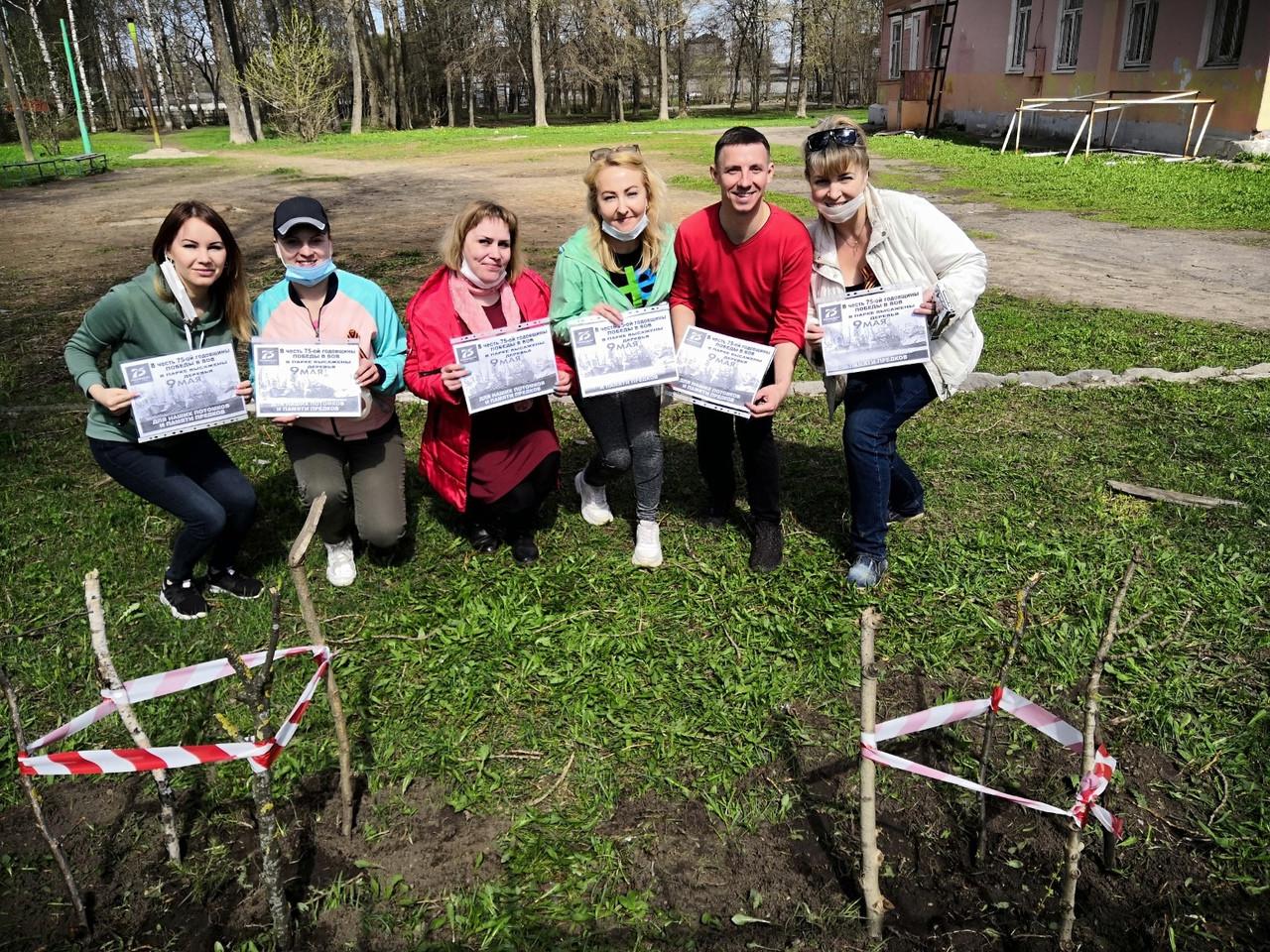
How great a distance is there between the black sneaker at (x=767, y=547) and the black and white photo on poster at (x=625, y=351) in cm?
87

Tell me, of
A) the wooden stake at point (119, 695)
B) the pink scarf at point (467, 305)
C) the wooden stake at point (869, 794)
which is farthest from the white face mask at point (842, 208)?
the wooden stake at point (119, 695)

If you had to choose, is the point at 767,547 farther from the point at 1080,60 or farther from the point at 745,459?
the point at 1080,60

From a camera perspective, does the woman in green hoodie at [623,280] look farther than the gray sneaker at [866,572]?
No

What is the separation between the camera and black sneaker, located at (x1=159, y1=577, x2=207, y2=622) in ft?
12.8

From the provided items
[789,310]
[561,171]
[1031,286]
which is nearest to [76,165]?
[561,171]

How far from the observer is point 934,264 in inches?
146

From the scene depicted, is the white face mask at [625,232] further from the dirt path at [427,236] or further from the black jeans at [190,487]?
the dirt path at [427,236]

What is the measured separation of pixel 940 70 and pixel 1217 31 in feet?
40.4

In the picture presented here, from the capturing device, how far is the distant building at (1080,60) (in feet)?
57.4

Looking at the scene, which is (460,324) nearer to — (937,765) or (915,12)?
(937,765)

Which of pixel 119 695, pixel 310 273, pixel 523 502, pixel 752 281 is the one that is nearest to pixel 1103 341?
pixel 752 281

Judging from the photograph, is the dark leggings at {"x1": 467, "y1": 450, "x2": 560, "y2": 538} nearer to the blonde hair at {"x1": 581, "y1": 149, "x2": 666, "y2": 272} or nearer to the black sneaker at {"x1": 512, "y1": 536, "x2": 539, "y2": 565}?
the black sneaker at {"x1": 512, "y1": 536, "x2": 539, "y2": 565}

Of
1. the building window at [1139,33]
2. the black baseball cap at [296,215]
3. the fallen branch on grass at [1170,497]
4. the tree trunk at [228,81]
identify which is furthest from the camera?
the tree trunk at [228,81]

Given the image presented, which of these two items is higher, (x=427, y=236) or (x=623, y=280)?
(x=623, y=280)
